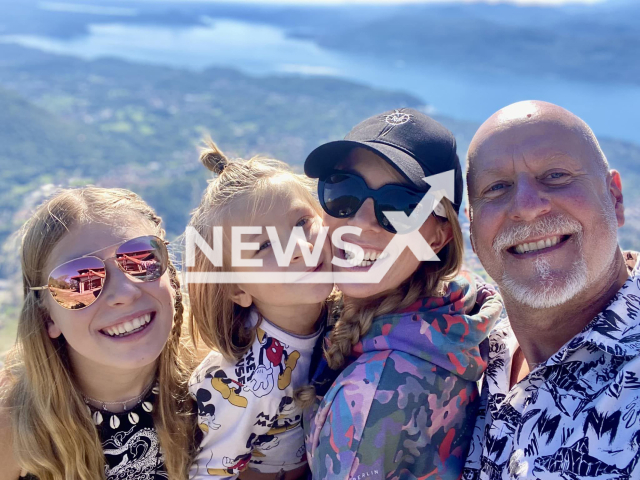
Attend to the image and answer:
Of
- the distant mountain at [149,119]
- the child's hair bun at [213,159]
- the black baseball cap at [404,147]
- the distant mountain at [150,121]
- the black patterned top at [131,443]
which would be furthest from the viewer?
the distant mountain at [149,119]

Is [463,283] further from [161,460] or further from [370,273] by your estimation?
[161,460]

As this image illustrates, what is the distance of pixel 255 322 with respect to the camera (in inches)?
98.8

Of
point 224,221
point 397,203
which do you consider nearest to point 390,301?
point 397,203

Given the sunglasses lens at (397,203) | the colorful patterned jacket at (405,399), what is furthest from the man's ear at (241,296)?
the sunglasses lens at (397,203)

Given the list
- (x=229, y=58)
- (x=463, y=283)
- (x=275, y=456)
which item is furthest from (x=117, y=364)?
(x=229, y=58)

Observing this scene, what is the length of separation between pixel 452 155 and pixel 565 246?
63 cm

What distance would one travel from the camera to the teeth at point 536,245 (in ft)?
7.64

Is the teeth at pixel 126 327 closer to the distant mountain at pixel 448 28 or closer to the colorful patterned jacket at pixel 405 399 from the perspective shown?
the colorful patterned jacket at pixel 405 399

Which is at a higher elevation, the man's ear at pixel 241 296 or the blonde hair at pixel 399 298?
the blonde hair at pixel 399 298

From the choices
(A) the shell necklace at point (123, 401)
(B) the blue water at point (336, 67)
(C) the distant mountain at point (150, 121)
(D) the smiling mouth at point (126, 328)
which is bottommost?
(C) the distant mountain at point (150, 121)

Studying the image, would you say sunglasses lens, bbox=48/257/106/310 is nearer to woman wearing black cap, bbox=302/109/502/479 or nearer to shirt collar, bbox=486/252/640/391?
woman wearing black cap, bbox=302/109/502/479

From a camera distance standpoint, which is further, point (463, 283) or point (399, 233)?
point (463, 283)

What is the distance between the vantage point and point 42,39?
94.1 meters

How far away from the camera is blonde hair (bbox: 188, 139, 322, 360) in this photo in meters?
2.43
